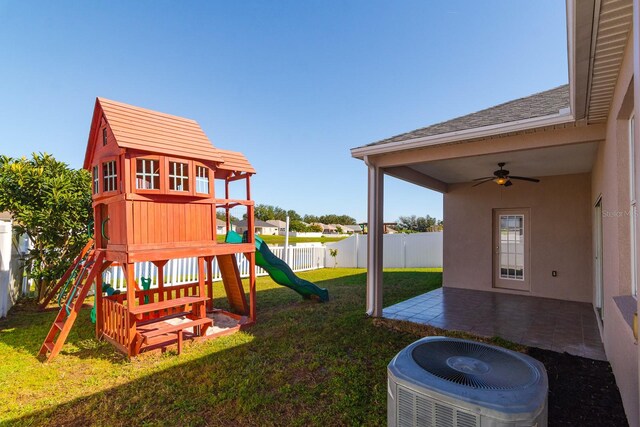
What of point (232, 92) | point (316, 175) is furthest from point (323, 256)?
point (316, 175)

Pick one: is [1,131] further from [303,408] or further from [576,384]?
[576,384]

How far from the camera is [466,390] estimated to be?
1.41m

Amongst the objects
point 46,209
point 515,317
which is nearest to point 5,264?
point 46,209

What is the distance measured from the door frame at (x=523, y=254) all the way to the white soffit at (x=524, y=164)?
109cm

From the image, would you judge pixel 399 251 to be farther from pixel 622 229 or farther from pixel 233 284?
pixel 622 229

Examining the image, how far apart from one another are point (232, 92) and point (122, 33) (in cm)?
432

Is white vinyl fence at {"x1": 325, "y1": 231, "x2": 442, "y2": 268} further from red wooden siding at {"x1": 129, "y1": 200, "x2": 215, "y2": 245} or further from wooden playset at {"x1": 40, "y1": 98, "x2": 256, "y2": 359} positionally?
red wooden siding at {"x1": 129, "y1": 200, "x2": 215, "y2": 245}

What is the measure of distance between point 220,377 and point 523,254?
25.5 feet

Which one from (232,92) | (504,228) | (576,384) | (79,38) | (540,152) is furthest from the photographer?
(232,92)

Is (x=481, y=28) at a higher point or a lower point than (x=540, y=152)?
higher

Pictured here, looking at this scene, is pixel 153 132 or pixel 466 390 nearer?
pixel 466 390

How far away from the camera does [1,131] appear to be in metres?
8.84

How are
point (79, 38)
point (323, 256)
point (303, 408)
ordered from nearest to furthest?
point (303, 408) → point (79, 38) → point (323, 256)

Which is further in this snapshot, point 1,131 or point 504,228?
point 1,131
